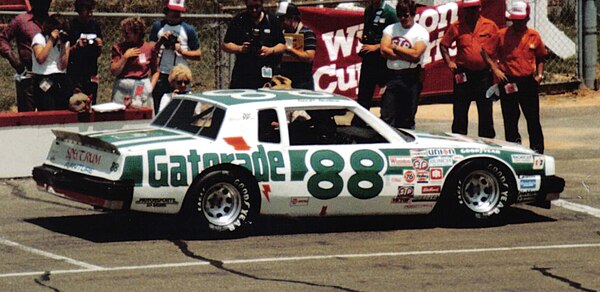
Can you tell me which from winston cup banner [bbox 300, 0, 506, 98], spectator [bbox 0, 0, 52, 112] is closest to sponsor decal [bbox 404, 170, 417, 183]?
spectator [bbox 0, 0, 52, 112]

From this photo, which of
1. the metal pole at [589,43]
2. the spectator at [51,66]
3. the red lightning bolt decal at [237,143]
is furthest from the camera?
the metal pole at [589,43]

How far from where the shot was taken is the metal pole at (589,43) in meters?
21.4

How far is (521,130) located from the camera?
747 inches

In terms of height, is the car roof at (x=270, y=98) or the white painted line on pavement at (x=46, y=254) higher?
the car roof at (x=270, y=98)

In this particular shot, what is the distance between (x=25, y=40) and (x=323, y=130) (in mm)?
4775

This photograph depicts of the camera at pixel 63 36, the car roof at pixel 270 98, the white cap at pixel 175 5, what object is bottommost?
the car roof at pixel 270 98

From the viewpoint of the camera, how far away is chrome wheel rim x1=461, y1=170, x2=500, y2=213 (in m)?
12.5

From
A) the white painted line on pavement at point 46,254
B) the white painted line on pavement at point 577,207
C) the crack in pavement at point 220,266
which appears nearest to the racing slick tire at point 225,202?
the crack in pavement at point 220,266

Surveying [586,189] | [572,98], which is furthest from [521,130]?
[586,189]

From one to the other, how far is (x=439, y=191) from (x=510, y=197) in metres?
0.74

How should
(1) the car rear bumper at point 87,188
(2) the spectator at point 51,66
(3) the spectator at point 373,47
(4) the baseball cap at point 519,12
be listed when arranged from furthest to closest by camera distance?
1. (3) the spectator at point 373,47
2. (4) the baseball cap at point 519,12
3. (2) the spectator at point 51,66
4. (1) the car rear bumper at point 87,188

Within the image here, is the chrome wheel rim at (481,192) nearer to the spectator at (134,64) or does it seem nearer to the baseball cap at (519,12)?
the baseball cap at (519,12)

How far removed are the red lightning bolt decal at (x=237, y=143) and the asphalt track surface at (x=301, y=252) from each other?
0.80 metres

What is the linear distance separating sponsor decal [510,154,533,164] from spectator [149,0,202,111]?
478cm
